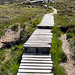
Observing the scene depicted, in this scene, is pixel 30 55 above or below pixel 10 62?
above

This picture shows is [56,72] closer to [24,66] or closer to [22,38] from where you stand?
[24,66]

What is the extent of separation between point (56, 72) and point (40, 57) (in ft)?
3.66

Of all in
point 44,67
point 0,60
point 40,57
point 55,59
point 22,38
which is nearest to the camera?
point 44,67

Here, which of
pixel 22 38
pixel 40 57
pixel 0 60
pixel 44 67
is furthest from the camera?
pixel 22 38

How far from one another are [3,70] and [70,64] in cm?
360

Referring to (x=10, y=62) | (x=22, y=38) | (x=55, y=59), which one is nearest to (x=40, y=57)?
(x=55, y=59)

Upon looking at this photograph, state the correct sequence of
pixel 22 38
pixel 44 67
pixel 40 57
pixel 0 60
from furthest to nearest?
pixel 22 38 → pixel 0 60 → pixel 40 57 → pixel 44 67

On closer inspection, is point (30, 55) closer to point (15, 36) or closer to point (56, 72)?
point (56, 72)

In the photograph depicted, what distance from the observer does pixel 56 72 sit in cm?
539

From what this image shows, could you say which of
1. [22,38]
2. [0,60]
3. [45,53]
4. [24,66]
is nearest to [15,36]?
[22,38]

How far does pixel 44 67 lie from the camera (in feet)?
17.3

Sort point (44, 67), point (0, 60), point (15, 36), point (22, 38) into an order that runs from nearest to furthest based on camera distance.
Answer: point (44, 67)
point (0, 60)
point (22, 38)
point (15, 36)

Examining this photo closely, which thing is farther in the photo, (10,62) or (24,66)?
(10,62)

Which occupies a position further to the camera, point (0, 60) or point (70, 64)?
point (0, 60)
